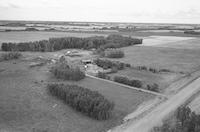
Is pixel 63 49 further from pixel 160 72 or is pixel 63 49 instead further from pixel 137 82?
pixel 137 82

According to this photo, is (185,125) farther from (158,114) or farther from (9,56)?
(9,56)

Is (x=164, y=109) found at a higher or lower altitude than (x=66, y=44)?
lower

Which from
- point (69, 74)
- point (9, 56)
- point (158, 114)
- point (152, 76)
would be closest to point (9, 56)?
point (9, 56)

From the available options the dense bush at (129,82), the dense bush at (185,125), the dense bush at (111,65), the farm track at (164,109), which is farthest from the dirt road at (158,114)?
the dense bush at (111,65)

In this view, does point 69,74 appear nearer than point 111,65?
Yes

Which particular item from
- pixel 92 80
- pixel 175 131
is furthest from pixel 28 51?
pixel 175 131

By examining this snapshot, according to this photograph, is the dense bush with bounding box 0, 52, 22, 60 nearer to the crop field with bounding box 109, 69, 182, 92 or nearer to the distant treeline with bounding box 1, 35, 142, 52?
the distant treeline with bounding box 1, 35, 142, 52
